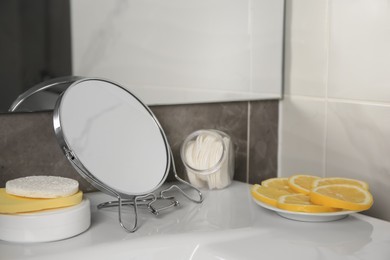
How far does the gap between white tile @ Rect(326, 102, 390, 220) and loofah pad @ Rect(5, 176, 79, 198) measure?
1.82 ft

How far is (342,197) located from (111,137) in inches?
16.0

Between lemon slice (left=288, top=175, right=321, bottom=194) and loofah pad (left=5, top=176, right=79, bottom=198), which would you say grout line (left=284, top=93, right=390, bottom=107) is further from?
loofah pad (left=5, top=176, right=79, bottom=198)

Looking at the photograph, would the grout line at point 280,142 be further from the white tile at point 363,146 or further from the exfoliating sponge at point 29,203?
the exfoliating sponge at point 29,203

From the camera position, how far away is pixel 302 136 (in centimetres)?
128

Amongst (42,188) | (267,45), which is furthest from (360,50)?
(42,188)

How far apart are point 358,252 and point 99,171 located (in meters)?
0.43

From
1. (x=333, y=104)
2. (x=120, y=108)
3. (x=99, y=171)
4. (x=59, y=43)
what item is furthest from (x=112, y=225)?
(x=333, y=104)

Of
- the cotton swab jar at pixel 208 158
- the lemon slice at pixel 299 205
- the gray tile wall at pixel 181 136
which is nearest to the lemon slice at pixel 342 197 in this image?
the lemon slice at pixel 299 205

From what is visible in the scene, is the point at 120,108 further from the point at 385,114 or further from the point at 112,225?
the point at 385,114

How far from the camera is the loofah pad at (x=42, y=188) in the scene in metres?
0.87

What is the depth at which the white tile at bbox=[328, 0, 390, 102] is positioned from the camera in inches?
41.8

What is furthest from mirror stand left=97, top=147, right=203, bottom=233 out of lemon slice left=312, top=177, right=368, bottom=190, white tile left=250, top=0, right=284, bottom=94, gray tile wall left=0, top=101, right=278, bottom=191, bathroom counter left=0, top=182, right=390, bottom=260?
white tile left=250, top=0, right=284, bottom=94

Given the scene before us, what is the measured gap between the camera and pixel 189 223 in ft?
3.16

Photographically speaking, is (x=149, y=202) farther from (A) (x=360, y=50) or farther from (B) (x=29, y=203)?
(A) (x=360, y=50)
